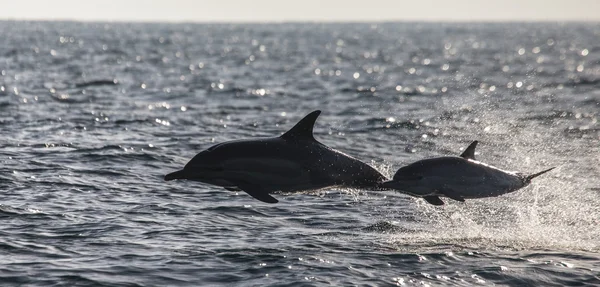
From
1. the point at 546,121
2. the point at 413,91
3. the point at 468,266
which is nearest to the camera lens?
the point at 468,266

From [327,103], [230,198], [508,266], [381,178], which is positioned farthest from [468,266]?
[327,103]

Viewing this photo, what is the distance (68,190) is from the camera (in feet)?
65.1

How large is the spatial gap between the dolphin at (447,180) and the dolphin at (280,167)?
1.44 feet

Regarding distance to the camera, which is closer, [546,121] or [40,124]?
[40,124]

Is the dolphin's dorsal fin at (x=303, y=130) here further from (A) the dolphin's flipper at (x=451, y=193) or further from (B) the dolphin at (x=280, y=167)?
(A) the dolphin's flipper at (x=451, y=193)

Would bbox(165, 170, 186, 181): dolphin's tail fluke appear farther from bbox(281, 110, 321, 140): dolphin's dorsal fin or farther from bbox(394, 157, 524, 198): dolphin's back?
bbox(394, 157, 524, 198): dolphin's back

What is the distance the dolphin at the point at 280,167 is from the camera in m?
14.3

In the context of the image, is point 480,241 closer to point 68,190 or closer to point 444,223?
point 444,223

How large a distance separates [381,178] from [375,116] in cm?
2187

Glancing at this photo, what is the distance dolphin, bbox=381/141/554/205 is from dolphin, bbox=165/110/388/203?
44 centimetres

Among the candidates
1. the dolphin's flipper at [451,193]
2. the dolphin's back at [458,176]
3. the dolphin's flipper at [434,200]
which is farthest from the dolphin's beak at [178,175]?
the dolphin's flipper at [451,193]

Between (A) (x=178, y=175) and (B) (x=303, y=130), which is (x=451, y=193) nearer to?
(B) (x=303, y=130)

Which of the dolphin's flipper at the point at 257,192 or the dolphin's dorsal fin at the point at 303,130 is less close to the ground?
the dolphin's dorsal fin at the point at 303,130

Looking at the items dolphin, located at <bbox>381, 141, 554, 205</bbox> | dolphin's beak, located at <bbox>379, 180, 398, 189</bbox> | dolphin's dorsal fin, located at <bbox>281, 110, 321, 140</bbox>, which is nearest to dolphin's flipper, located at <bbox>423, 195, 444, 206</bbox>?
dolphin, located at <bbox>381, 141, 554, 205</bbox>
